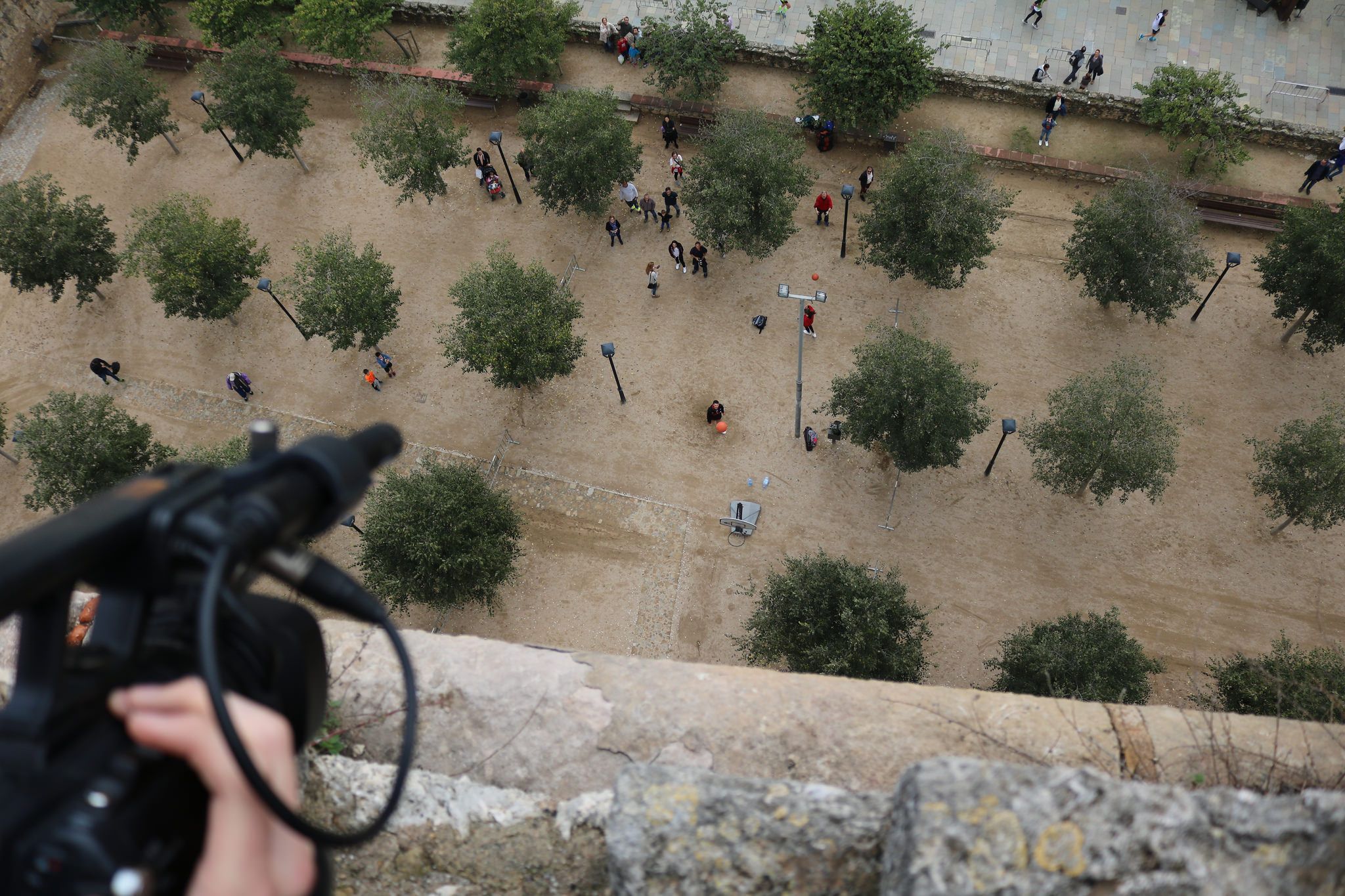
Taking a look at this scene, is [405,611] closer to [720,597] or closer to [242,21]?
[720,597]

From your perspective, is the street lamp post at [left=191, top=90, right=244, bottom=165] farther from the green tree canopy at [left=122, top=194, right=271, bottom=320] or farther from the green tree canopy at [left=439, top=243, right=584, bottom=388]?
the green tree canopy at [left=439, top=243, right=584, bottom=388]

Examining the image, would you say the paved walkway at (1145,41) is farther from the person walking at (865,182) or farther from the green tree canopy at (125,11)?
the green tree canopy at (125,11)

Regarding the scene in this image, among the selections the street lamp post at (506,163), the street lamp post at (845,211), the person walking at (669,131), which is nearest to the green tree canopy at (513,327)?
the street lamp post at (506,163)

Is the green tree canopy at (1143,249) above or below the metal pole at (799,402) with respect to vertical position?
above

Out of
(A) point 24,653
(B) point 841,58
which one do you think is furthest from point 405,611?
(B) point 841,58

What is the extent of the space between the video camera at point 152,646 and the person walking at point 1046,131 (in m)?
27.9

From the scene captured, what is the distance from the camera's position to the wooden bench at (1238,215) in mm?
25844

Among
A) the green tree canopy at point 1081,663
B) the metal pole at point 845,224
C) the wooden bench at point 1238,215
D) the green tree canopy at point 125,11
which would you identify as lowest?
the green tree canopy at point 1081,663

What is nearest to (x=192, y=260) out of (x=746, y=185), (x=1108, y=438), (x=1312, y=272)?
(x=746, y=185)

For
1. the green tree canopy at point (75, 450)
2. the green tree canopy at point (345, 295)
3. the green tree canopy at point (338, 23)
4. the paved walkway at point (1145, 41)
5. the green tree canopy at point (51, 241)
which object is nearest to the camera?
the green tree canopy at point (75, 450)

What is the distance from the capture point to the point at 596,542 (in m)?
23.2

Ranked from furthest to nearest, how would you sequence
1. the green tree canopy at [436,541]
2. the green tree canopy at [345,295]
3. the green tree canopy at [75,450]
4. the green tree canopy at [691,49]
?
the green tree canopy at [691,49] → the green tree canopy at [345,295] → the green tree canopy at [75,450] → the green tree canopy at [436,541]

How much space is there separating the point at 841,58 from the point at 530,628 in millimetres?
18943

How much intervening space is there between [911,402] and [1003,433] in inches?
131
